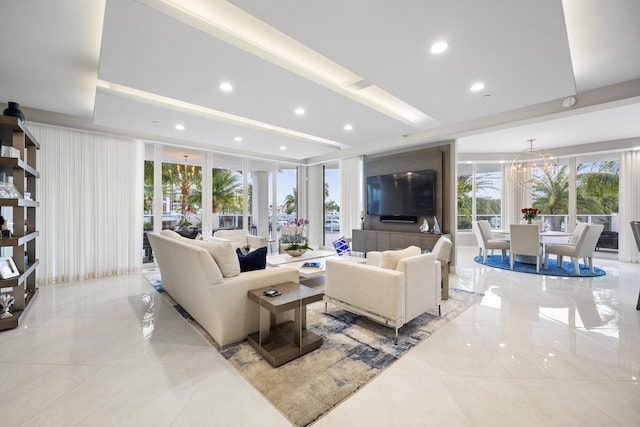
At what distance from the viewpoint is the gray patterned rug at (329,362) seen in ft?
5.56

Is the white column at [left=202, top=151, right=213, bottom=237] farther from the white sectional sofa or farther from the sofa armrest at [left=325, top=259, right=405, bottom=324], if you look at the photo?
the sofa armrest at [left=325, top=259, right=405, bottom=324]

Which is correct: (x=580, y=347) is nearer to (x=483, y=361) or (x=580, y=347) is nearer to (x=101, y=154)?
(x=483, y=361)

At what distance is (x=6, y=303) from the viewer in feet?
9.11

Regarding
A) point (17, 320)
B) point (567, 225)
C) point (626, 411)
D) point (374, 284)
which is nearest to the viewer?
point (626, 411)

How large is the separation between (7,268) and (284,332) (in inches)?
116

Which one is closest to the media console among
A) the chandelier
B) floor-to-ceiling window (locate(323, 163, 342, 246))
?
floor-to-ceiling window (locate(323, 163, 342, 246))

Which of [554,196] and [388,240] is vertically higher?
[554,196]

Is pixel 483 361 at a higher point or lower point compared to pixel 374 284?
lower

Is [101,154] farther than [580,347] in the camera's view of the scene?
Yes

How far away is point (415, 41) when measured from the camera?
2.24m

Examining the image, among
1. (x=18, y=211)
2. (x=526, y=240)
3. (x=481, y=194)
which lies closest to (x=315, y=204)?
(x=526, y=240)

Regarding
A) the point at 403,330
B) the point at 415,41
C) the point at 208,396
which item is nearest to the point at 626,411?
the point at 403,330

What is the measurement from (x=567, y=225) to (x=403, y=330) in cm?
746

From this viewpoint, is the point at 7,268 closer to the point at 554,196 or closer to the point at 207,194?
the point at 207,194
